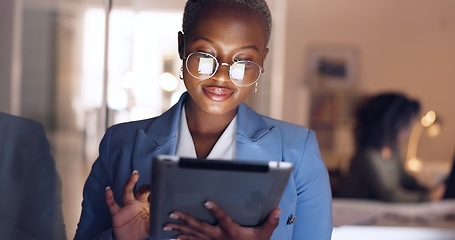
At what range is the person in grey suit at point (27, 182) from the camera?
139 centimetres

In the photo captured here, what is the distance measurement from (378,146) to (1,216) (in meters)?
3.22

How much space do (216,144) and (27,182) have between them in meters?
0.56

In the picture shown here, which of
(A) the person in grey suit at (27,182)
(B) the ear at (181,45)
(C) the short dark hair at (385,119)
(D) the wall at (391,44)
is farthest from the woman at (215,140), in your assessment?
(D) the wall at (391,44)

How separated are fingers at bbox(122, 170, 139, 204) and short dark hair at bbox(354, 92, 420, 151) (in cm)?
332

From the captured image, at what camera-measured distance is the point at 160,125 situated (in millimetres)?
1131

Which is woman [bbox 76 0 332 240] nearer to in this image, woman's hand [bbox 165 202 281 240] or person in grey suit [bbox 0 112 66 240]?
woman's hand [bbox 165 202 281 240]

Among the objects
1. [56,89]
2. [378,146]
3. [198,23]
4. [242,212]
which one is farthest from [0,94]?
[378,146]

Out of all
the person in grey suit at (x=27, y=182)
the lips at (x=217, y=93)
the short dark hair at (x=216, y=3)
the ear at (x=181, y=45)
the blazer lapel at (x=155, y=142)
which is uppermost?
the short dark hair at (x=216, y=3)

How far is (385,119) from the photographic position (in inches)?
162

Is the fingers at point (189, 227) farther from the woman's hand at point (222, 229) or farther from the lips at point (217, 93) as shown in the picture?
the lips at point (217, 93)

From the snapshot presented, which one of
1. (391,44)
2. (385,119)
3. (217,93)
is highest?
(391,44)

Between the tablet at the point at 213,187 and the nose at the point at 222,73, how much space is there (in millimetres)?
178

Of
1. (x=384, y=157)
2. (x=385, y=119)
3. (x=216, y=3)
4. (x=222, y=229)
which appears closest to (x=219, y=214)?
(x=222, y=229)

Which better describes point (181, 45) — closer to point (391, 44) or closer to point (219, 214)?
point (219, 214)
